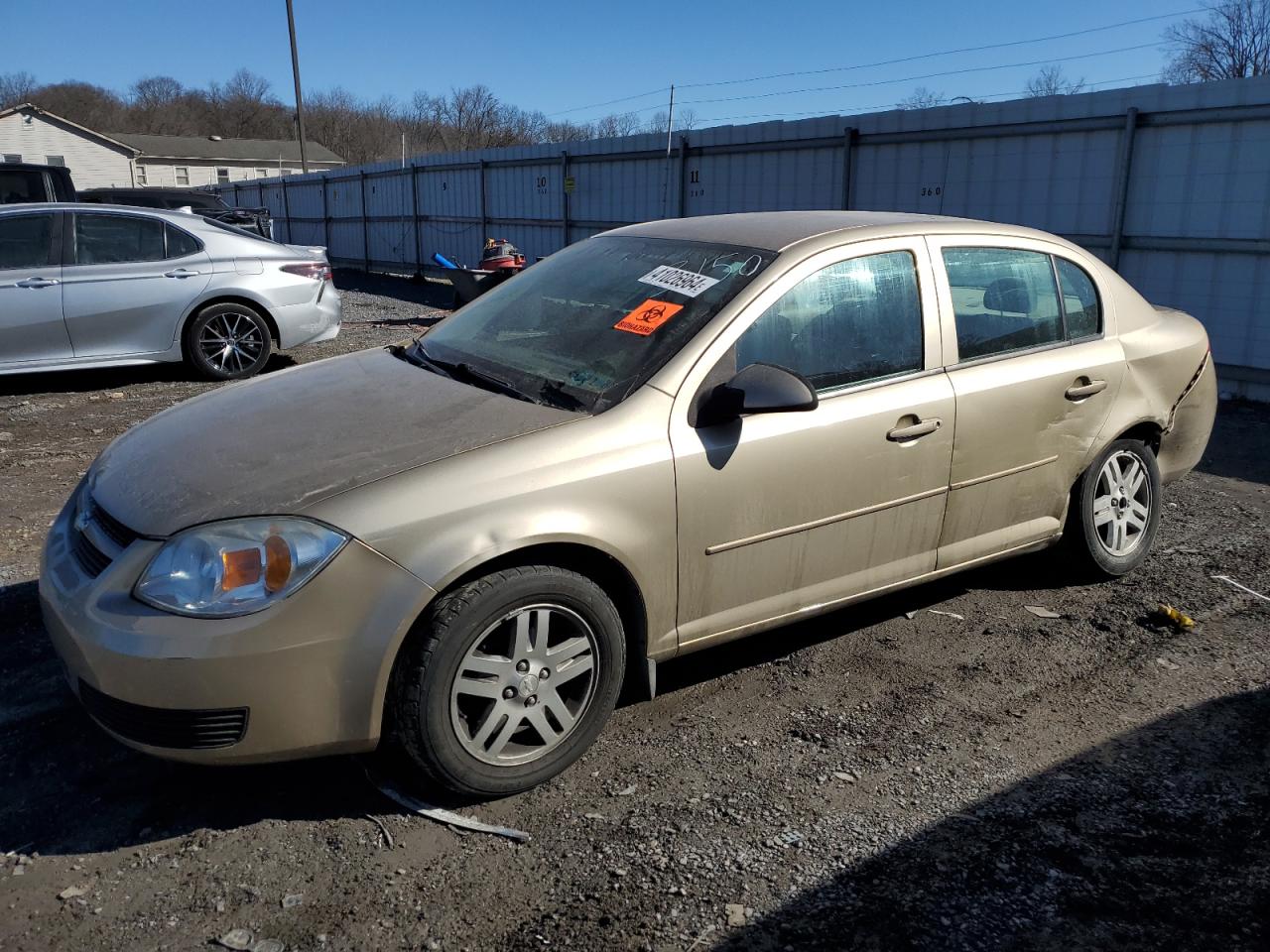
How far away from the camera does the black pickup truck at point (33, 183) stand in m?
10.7

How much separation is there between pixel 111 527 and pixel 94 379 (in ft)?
24.9

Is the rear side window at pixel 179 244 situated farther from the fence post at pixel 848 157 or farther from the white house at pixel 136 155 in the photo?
the white house at pixel 136 155

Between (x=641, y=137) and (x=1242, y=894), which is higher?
(x=641, y=137)

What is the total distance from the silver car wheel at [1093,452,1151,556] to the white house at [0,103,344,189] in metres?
67.4

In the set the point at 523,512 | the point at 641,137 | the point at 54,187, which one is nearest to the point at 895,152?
the point at 641,137

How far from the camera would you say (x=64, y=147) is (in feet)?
207

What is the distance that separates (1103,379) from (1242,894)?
2.30 meters

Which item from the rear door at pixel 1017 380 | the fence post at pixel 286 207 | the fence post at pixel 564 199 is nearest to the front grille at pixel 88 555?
the rear door at pixel 1017 380

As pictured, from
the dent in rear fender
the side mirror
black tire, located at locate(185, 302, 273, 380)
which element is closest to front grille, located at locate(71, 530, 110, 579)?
the dent in rear fender

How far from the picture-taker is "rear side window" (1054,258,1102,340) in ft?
14.1

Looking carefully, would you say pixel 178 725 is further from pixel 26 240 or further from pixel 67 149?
pixel 67 149

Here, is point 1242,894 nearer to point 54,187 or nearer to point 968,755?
point 968,755

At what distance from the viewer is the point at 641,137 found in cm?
1539

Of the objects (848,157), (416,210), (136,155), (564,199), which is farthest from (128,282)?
(136,155)
